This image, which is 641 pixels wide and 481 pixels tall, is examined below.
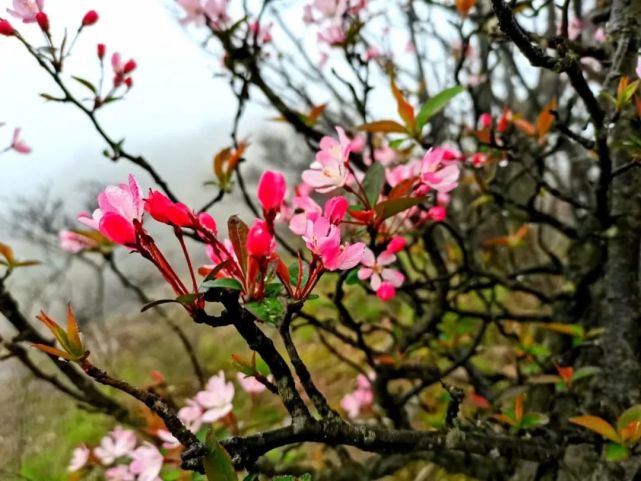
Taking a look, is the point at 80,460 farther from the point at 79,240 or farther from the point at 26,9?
the point at 26,9

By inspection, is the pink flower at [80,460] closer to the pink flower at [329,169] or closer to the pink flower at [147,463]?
the pink flower at [147,463]

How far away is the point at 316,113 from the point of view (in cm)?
113

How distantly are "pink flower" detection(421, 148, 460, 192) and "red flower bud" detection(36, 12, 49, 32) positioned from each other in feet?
1.93

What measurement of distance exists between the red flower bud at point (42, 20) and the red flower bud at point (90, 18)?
0.22ft

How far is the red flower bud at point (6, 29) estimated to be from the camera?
776mm

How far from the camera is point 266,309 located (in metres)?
0.40

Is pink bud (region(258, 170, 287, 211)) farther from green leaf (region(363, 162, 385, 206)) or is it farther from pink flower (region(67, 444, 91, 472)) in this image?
pink flower (region(67, 444, 91, 472))

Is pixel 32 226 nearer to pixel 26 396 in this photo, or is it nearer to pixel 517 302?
pixel 26 396

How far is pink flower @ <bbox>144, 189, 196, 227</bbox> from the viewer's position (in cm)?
39

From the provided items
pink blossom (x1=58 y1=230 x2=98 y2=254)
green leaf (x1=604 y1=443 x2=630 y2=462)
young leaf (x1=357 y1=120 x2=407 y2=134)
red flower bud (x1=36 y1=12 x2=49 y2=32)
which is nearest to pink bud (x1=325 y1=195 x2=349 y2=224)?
young leaf (x1=357 y1=120 x2=407 y2=134)

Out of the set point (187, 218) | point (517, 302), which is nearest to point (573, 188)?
point (517, 302)

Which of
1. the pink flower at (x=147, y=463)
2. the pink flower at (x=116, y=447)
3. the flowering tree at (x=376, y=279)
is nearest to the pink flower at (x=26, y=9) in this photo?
the flowering tree at (x=376, y=279)

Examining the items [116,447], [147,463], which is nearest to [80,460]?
[116,447]

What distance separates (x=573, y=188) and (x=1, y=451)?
2372 mm
